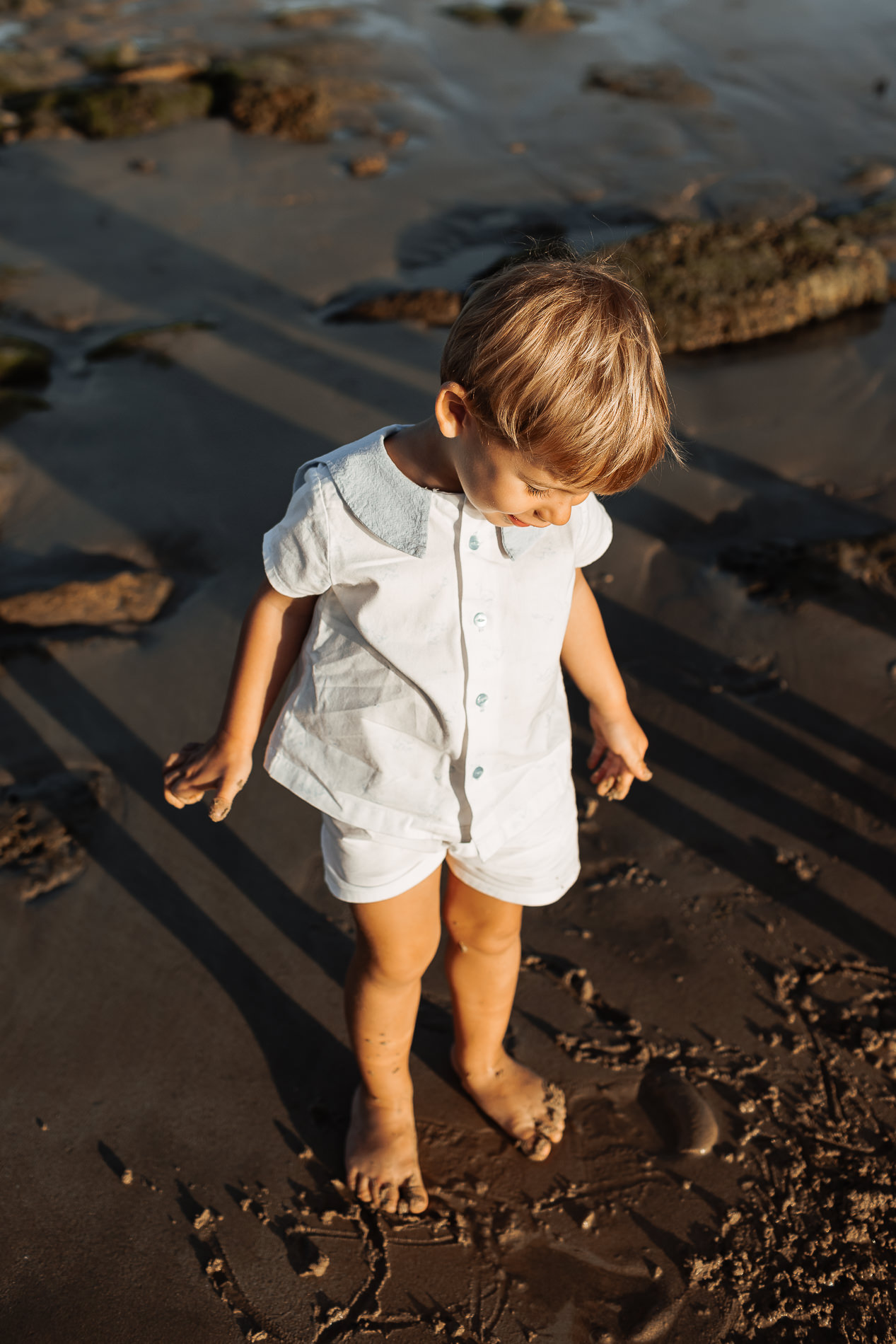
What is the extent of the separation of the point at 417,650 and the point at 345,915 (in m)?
1.24

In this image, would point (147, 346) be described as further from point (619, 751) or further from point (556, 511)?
point (556, 511)

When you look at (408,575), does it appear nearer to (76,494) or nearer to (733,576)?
(733,576)

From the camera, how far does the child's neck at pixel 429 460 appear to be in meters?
1.65

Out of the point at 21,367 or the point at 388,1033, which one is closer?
the point at 388,1033

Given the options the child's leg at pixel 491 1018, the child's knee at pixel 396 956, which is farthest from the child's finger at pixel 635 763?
the child's knee at pixel 396 956

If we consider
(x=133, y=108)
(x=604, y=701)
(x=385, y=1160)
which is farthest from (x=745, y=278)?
(x=133, y=108)

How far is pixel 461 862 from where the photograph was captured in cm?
193

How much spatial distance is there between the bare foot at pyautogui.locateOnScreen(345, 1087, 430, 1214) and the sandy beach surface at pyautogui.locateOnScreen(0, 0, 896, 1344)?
0.05 meters

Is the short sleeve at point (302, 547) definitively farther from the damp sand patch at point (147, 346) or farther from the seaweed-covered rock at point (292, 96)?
the seaweed-covered rock at point (292, 96)

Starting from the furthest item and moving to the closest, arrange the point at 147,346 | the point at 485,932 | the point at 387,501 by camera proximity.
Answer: the point at 147,346 → the point at 485,932 → the point at 387,501

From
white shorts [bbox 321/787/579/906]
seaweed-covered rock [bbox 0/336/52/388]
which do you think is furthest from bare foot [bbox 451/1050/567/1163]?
seaweed-covered rock [bbox 0/336/52/388]

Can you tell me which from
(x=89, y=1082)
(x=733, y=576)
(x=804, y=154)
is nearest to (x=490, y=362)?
(x=89, y=1082)

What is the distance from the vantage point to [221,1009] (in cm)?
248

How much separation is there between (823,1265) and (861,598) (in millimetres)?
2225
